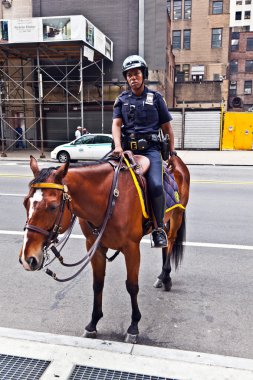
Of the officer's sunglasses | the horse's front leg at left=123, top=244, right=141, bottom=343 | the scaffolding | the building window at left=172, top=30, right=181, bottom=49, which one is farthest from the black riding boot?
the building window at left=172, top=30, right=181, bottom=49

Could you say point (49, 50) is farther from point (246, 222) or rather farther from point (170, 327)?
point (170, 327)

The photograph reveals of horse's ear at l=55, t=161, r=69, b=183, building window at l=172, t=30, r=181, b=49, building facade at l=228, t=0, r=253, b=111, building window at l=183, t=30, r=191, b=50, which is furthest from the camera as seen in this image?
building facade at l=228, t=0, r=253, b=111

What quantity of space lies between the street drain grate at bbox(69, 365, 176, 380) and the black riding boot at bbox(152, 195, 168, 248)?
4.20 ft

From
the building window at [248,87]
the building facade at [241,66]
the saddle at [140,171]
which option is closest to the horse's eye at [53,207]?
the saddle at [140,171]

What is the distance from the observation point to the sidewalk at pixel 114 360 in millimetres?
2791

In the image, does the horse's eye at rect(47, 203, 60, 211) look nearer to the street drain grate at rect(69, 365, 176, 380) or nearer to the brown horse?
the brown horse

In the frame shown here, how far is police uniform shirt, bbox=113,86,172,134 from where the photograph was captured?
359cm

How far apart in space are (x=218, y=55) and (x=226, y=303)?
51417 millimetres

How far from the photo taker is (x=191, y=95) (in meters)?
43.0

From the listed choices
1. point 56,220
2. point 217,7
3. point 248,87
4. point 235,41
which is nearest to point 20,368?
point 56,220

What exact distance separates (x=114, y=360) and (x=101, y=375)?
18 cm

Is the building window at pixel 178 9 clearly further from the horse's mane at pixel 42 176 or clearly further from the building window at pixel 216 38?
the horse's mane at pixel 42 176

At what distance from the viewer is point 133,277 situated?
3.37 m

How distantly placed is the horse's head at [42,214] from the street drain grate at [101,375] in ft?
3.46
